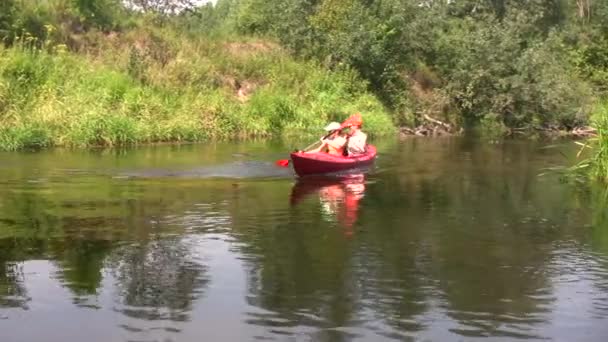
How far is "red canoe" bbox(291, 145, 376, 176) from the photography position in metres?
16.5

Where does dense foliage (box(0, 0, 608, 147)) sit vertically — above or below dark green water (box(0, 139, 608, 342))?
above

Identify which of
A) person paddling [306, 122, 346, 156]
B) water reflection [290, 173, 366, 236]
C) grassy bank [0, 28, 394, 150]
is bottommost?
water reflection [290, 173, 366, 236]

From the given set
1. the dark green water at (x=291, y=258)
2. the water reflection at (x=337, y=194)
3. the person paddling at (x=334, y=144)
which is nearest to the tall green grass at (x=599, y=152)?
the dark green water at (x=291, y=258)

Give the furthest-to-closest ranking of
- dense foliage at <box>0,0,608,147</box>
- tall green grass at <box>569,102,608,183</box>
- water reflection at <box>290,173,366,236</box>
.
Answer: dense foliage at <box>0,0,608,147</box> < tall green grass at <box>569,102,608,183</box> < water reflection at <box>290,173,366,236</box>

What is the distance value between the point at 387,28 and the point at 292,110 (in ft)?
24.4

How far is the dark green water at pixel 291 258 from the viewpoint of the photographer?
7.11 metres

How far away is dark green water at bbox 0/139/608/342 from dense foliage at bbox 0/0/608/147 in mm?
10723

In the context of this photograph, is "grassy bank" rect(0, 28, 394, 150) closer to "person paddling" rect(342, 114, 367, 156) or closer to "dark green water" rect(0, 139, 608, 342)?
"dark green water" rect(0, 139, 608, 342)

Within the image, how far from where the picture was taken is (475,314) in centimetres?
745

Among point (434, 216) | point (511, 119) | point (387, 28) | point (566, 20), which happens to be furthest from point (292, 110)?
point (566, 20)

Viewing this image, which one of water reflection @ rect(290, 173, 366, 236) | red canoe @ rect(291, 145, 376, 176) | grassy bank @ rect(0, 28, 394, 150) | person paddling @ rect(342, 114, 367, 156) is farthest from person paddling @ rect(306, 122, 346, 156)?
grassy bank @ rect(0, 28, 394, 150)

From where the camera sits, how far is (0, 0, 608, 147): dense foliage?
27.5m

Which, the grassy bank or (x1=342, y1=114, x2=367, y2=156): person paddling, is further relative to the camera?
the grassy bank

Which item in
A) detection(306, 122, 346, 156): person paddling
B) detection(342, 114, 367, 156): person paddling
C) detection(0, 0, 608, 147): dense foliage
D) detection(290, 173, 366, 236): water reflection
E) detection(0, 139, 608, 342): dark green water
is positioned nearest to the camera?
detection(0, 139, 608, 342): dark green water
